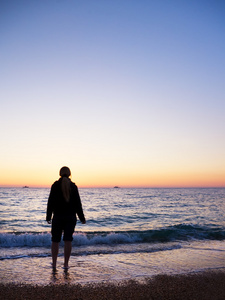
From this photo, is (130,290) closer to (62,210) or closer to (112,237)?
(62,210)

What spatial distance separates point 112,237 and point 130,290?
20.3ft

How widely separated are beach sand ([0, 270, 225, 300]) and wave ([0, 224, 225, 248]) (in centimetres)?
488

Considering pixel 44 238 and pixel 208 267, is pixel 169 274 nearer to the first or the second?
pixel 208 267

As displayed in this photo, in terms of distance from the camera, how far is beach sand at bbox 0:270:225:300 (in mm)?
3736

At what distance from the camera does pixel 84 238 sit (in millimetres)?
9398

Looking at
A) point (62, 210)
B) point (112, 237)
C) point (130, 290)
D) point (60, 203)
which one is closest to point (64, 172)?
point (60, 203)

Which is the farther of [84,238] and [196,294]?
[84,238]

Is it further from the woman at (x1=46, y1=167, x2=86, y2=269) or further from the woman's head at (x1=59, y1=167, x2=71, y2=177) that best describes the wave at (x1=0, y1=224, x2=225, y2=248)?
the woman's head at (x1=59, y1=167, x2=71, y2=177)

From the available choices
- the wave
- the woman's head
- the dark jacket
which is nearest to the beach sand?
the dark jacket

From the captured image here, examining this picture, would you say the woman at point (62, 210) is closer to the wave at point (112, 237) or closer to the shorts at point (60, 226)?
the shorts at point (60, 226)

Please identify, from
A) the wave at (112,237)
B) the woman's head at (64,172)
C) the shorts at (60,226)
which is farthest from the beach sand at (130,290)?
the wave at (112,237)

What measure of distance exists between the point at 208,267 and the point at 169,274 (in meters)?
1.33

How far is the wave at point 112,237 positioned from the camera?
29.4 feet

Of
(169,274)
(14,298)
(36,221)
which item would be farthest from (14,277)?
(36,221)
